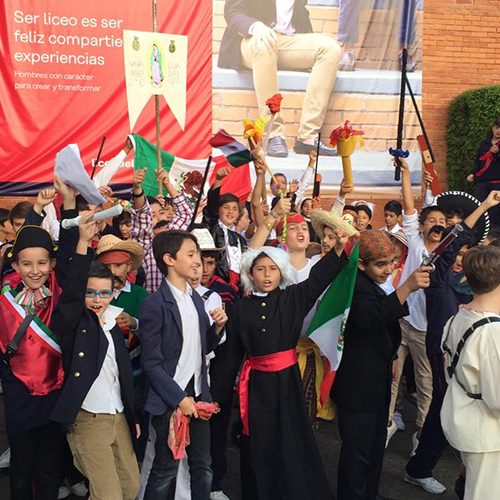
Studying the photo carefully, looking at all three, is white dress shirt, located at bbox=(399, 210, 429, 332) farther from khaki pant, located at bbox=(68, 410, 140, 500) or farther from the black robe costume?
khaki pant, located at bbox=(68, 410, 140, 500)

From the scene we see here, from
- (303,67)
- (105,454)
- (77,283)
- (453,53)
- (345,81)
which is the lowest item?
(105,454)

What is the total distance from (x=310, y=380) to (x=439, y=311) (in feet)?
3.37

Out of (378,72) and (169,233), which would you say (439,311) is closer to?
(169,233)

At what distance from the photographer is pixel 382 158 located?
39.8 ft

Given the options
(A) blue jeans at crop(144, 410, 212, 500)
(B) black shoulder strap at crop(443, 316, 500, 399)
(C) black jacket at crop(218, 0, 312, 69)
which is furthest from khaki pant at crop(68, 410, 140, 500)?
(C) black jacket at crop(218, 0, 312, 69)

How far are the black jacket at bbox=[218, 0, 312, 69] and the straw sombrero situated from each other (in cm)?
710

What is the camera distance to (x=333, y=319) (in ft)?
14.2

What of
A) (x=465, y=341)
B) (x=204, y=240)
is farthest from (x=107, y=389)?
(x=465, y=341)

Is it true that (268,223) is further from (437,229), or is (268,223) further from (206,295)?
(437,229)

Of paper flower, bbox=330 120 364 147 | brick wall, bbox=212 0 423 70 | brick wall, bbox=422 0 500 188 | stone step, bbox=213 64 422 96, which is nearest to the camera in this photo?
paper flower, bbox=330 120 364 147

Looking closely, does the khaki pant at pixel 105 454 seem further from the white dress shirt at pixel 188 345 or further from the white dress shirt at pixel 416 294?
the white dress shirt at pixel 416 294

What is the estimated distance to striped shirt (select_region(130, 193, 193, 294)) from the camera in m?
5.66

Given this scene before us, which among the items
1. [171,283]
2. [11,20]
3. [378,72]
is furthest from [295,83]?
[171,283]

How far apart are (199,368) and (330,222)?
→ 1.21m
